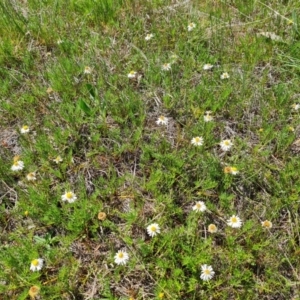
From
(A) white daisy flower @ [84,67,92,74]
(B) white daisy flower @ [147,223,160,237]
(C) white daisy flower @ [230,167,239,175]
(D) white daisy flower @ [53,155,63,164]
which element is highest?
(A) white daisy flower @ [84,67,92,74]

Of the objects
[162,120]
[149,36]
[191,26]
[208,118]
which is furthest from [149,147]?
[191,26]

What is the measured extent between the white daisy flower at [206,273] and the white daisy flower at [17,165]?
3.87ft

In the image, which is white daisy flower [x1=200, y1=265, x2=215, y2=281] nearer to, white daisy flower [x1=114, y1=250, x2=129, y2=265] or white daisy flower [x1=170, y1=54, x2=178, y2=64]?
white daisy flower [x1=114, y1=250, x2=129, y2=265]

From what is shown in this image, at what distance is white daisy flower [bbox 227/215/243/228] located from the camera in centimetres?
210

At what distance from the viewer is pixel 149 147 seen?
2393 mm

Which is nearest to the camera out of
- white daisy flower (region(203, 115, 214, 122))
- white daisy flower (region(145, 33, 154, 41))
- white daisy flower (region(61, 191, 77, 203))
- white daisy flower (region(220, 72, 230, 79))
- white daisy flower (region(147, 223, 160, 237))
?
white daisy flower (region(147, 223, 160, 237))

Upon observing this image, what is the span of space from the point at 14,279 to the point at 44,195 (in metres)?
0.46

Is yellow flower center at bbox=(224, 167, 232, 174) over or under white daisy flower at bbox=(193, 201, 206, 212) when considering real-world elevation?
over

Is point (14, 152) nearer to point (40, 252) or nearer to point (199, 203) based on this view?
point (40, 252)

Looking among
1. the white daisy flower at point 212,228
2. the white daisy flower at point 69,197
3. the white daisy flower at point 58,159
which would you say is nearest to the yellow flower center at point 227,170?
the white daisy flower at point 212,228

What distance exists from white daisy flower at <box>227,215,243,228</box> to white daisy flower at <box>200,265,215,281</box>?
28 centimetres

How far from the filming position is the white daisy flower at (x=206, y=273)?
1914 millimetres

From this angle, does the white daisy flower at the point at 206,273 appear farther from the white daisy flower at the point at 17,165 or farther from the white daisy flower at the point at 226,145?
the white daisy flower at the point at 17,165

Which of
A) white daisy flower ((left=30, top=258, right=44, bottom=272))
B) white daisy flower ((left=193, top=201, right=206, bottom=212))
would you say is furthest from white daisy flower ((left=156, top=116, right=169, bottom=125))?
white daisy flower ((left=30, top=258, right=44, bottom=272))
